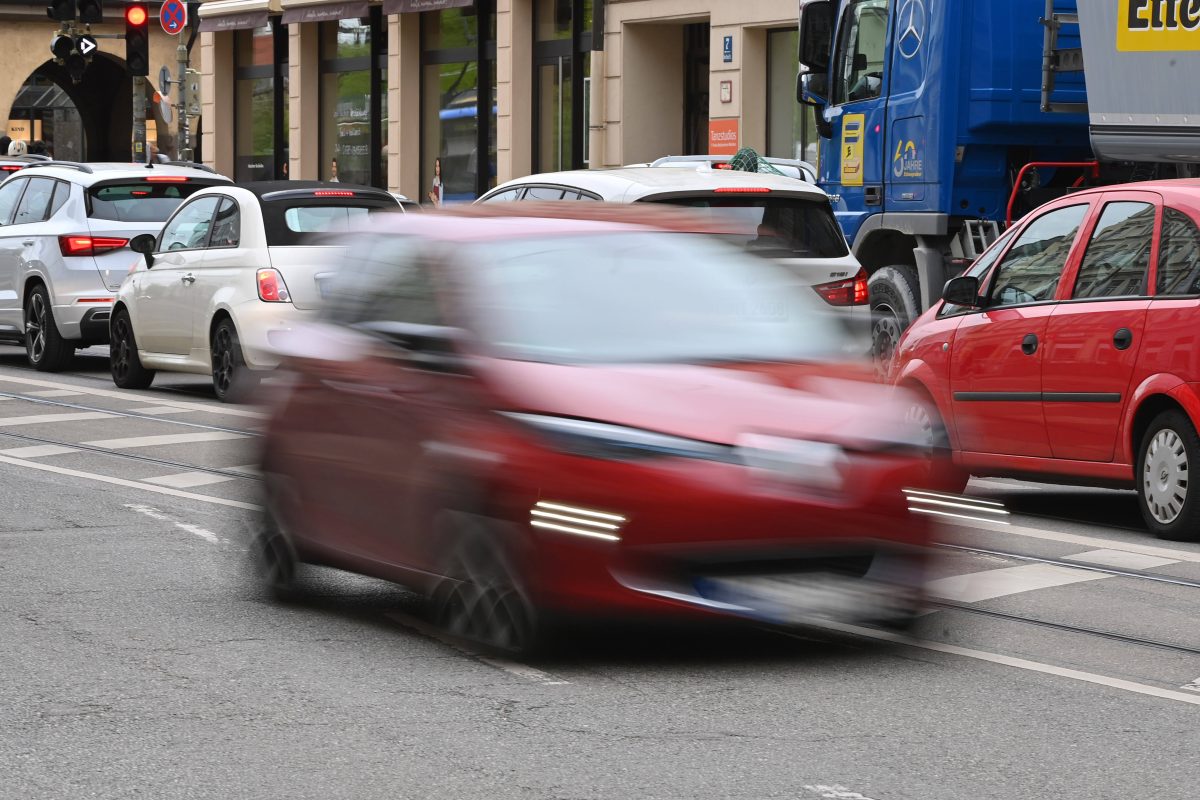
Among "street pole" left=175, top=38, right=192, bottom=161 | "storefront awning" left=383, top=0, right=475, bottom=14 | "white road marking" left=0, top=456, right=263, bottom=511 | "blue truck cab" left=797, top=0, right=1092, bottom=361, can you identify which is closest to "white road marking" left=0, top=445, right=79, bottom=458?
"white road marking" left=0, top=456, right=263, bottom=511

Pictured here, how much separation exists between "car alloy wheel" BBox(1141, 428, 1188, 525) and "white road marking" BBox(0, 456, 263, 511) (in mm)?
4173

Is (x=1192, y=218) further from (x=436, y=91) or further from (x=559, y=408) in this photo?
(x=436, y=91)

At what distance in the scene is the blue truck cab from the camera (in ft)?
47.3

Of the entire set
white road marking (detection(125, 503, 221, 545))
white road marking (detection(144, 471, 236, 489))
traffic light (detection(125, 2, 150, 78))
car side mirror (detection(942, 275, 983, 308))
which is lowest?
white road marking (detection(144, 471, 236, 489))

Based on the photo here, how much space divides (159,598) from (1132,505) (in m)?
5.54

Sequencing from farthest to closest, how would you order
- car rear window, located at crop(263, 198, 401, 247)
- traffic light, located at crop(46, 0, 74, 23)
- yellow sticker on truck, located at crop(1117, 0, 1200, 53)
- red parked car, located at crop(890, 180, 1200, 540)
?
traffic light, located at crop(46, 0, 74, 23) < car rear window, located at crop(263, 198, 401, 247) < yellow sticker on truck, located at crop(1117, 0, 1200, 53) < red parked car, located at crop(890, 180, 1200, 540)

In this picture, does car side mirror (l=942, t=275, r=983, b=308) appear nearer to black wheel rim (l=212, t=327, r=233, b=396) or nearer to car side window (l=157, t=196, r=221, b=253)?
black wheel rim (l=212, t=327, r=233, b=396)

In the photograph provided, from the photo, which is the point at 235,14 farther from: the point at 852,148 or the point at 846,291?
the point at 846,291

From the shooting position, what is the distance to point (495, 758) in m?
5.45

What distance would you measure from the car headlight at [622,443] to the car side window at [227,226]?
357 inches

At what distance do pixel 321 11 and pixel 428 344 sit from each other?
1371 inches

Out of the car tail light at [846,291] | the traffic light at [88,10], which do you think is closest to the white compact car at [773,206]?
the car tail light at [846,291]

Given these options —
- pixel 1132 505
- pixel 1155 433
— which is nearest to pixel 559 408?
pixel 1155 433

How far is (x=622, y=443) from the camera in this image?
20.3ft
